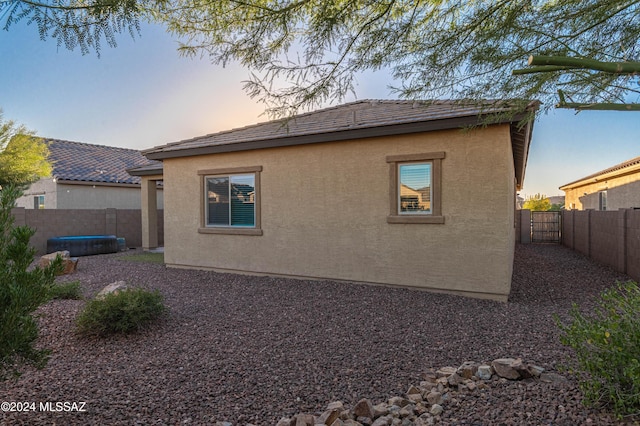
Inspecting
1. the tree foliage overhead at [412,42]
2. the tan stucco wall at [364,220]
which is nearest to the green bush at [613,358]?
the tree foliage overhead at [412,42]

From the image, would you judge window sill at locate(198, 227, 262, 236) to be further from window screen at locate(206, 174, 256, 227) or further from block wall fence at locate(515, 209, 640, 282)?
block wall fence at locate(515, 209, 640, 282)

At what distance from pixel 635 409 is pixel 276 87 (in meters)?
4.07

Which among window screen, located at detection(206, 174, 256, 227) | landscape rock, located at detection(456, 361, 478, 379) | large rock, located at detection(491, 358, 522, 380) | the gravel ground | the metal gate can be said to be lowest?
the gravel ground

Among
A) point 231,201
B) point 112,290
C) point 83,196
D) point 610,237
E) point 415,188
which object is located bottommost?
point 112,290

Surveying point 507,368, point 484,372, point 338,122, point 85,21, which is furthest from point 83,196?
point 507,368

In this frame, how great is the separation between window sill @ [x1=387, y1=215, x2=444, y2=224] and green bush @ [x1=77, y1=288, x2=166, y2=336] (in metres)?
4.60

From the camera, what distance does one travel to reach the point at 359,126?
8.06 metres

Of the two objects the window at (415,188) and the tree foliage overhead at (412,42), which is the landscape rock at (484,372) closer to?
the tree foliage overhead at (412,42)

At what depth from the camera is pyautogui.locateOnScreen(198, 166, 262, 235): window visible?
970 centimetres

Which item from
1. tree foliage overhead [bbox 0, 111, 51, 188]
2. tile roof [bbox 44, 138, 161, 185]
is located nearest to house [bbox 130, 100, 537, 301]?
tree foliage overhead [bbox 0, 111, 51, 188]

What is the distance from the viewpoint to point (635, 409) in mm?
2537

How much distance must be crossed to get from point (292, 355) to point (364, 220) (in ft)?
13.5

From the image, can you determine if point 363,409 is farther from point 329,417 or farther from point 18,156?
point 18,156

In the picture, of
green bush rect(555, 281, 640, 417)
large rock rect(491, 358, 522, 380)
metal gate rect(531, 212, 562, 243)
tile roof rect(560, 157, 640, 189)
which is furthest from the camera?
metal gate rect(531, 212, 562, 243)
